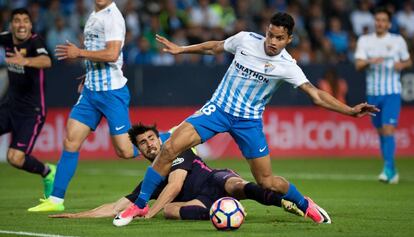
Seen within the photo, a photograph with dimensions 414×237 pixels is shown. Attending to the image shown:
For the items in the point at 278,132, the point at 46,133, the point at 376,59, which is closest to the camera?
the point at 376,59

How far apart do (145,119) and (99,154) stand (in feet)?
4.05

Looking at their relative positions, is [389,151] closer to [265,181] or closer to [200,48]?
[265,181]

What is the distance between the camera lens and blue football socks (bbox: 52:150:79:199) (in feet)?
39.8

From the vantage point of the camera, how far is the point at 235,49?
1074 centimetres

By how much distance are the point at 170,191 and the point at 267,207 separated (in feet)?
7.06

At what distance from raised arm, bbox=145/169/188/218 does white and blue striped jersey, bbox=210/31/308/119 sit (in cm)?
96

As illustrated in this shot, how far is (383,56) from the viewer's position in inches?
663

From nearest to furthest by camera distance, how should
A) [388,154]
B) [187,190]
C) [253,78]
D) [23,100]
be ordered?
[253,78] < [187,190] < [23,100] < [388,154]

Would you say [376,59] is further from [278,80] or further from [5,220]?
[5,220]

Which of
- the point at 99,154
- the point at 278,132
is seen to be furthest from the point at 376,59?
the point at 99,154

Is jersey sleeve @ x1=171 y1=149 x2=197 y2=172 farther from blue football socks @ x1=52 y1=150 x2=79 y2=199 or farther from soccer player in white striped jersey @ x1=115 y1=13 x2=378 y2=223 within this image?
blue football socks @ x1=52 y1=150 x2=79 y2=199

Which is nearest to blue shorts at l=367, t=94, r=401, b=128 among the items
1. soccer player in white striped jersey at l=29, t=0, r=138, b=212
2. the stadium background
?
the stadium background

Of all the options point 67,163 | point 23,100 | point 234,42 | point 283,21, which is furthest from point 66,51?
point 283,21

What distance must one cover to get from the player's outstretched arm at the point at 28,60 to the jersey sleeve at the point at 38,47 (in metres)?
0.06
